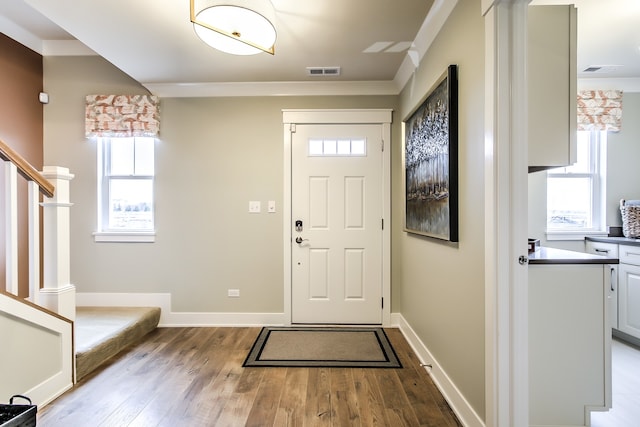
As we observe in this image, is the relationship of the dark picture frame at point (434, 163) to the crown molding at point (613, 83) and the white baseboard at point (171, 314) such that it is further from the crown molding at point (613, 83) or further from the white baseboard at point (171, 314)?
the crown molding at point (613, 83)

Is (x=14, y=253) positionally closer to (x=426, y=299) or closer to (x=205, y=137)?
(x=205, y=137)

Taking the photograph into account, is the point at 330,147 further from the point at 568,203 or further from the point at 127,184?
the point at 568,203

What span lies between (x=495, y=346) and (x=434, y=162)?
3.75ft

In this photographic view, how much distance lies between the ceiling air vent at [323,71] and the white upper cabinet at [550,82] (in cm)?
163

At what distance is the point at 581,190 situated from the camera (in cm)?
314

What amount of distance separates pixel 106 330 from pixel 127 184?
4.71ft

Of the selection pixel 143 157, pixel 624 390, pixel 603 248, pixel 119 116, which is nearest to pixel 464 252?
pixel 624 390

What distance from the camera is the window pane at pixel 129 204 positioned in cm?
316

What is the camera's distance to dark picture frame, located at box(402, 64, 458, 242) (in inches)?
69.8

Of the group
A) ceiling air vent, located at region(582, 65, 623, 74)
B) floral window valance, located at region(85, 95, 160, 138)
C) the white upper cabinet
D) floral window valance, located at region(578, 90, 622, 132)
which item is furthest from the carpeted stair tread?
ceiling air vent, located at region(582, 65, 623, 74)

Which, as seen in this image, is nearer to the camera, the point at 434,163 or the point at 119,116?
the point at 434,163

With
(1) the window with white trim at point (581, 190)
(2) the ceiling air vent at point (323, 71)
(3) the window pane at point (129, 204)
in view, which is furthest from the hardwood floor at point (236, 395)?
(2) the ceiling air vent at point (323, 71)

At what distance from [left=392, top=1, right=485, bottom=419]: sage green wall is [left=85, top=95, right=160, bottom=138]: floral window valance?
8.45 feet

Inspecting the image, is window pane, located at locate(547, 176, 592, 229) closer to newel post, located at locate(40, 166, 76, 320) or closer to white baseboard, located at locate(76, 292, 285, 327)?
white baseboard, located at locate(76, 292, 285, 327)
